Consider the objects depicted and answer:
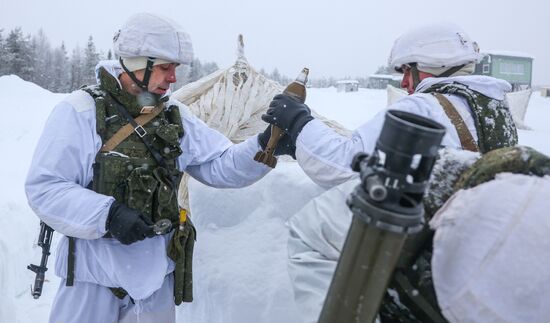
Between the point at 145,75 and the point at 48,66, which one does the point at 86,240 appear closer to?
the point at 145,75

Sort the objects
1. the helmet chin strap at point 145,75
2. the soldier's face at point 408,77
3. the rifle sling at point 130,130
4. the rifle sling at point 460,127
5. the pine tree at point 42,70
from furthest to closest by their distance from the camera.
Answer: the pine tree at point 42,70 → the helmet chin strap at point 145,75 → the rifle sling at point 130,130 → the soldier's face at point 408,77 → the rifle sling at point 460,127

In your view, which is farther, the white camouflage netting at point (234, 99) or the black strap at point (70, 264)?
the white camouflage netting at point (234, 99)

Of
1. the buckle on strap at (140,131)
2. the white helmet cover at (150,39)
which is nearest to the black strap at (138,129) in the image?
the buckle on strap at (140,131)

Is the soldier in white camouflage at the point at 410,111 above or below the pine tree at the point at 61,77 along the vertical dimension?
above

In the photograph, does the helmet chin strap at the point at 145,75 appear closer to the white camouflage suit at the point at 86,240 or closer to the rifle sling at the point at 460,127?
the white camouflage suit at the point at 86,240

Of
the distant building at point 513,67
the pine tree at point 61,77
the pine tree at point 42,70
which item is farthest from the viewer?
the pine tree at point 61,77

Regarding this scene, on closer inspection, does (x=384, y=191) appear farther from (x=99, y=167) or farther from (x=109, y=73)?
(x=109, y=73)

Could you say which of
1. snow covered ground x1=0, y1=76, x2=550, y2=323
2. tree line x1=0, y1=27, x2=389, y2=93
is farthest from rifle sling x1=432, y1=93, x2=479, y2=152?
tree line x1=0, y1=27, x2=389, y2=93

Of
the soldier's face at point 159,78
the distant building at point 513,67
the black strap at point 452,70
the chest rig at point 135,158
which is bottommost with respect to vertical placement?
the distant building at point 513,67

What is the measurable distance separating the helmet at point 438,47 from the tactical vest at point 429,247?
114 centimetres

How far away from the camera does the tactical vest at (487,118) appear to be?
180cm

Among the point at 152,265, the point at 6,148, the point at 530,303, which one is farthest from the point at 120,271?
the point at 6,148

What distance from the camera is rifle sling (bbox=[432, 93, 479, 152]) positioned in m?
1.76

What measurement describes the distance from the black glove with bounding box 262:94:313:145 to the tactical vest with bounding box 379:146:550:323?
1.11 metres
